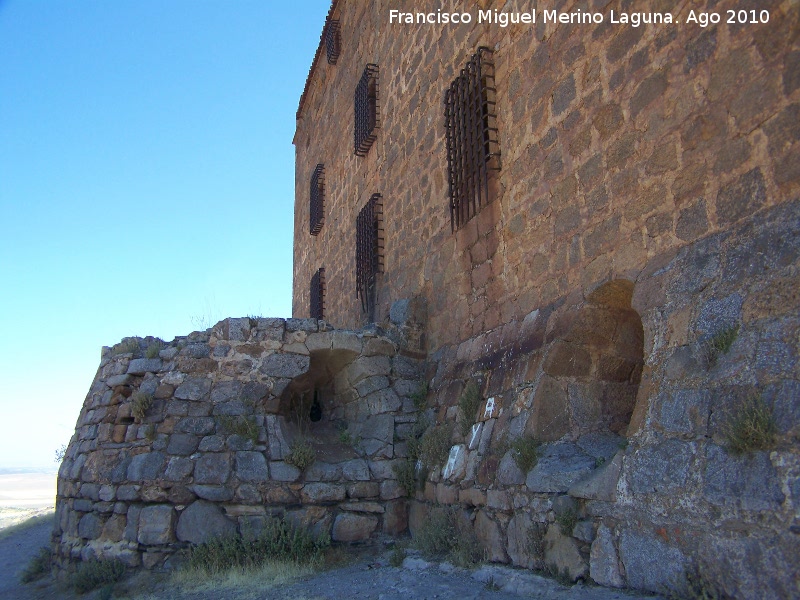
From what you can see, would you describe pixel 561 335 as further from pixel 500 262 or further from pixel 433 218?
pixel 433 218

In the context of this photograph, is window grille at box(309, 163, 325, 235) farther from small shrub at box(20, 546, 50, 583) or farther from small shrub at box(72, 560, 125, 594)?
small shrub at box(72, 560, 125, 594)

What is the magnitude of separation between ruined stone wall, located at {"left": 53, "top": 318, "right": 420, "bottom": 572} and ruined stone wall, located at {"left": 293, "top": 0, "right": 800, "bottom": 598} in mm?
528

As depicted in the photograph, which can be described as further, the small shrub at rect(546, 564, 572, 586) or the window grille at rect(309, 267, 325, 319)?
the window grille at rect(309, 267, 325, 319)

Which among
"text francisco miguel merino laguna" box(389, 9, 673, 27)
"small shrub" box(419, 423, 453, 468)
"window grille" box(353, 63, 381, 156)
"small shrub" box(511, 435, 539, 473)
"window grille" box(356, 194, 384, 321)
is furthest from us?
"window grille" box(353, 63, 381, 156)

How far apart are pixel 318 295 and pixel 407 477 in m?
5.76

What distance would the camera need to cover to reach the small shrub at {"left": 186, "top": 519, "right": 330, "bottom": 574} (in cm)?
548

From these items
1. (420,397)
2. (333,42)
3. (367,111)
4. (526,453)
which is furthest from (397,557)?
(333,42)

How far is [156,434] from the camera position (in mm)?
6156

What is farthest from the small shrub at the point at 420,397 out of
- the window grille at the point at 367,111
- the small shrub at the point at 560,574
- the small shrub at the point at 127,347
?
the window grille at the point at 367,111

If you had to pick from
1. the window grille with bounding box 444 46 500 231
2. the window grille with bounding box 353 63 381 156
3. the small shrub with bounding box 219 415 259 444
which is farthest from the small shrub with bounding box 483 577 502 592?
the window grille with bounding box 353 63 381 156

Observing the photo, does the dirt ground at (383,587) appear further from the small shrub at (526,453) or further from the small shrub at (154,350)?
the small shrub at (154,350)

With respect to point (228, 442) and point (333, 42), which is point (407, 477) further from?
point (333, 42)

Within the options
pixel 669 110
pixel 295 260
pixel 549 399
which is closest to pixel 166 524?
pixel 549 399

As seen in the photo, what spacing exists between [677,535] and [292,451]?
3.80m
